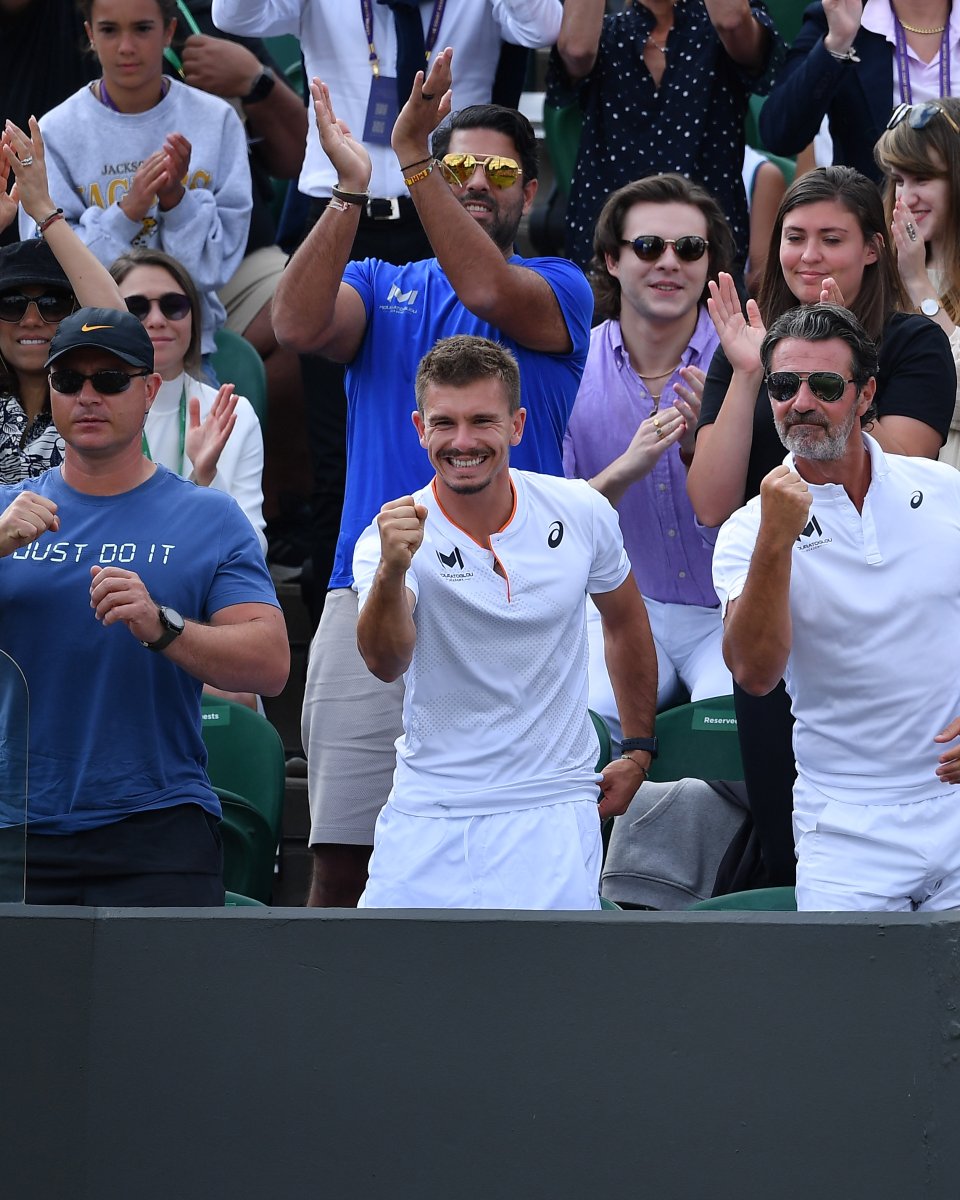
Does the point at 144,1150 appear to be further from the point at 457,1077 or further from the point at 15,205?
the point at 15,205

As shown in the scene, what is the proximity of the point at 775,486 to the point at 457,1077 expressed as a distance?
50.3 inches

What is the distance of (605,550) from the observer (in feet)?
12.9

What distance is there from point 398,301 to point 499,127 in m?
0.51

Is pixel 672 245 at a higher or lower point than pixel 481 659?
higher

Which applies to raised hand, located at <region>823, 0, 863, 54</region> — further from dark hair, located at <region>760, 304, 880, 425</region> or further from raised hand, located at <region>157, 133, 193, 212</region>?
dark hair, located at <region>760, 304, 880, 425</region>

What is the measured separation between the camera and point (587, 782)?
3717mm

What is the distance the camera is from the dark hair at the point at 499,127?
464cm

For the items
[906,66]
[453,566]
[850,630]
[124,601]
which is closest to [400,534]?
[453,566]

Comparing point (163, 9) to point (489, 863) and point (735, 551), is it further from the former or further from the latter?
point (489, 863)

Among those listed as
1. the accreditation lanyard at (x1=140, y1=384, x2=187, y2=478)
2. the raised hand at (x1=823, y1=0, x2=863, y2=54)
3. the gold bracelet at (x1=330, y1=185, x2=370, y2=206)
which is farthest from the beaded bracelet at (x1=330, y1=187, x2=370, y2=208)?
the raised hand at (x1=823, y1=0, x2=863, y2=54)

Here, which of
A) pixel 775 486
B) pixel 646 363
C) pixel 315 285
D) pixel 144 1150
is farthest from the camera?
→ pixel 646 363

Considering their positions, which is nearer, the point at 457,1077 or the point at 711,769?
the point at 457,1077

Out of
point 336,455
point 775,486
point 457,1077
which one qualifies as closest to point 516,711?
point 775,486

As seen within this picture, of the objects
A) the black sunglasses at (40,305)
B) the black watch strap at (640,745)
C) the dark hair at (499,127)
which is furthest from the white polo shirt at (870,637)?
the black sunglasses at (40,305)
